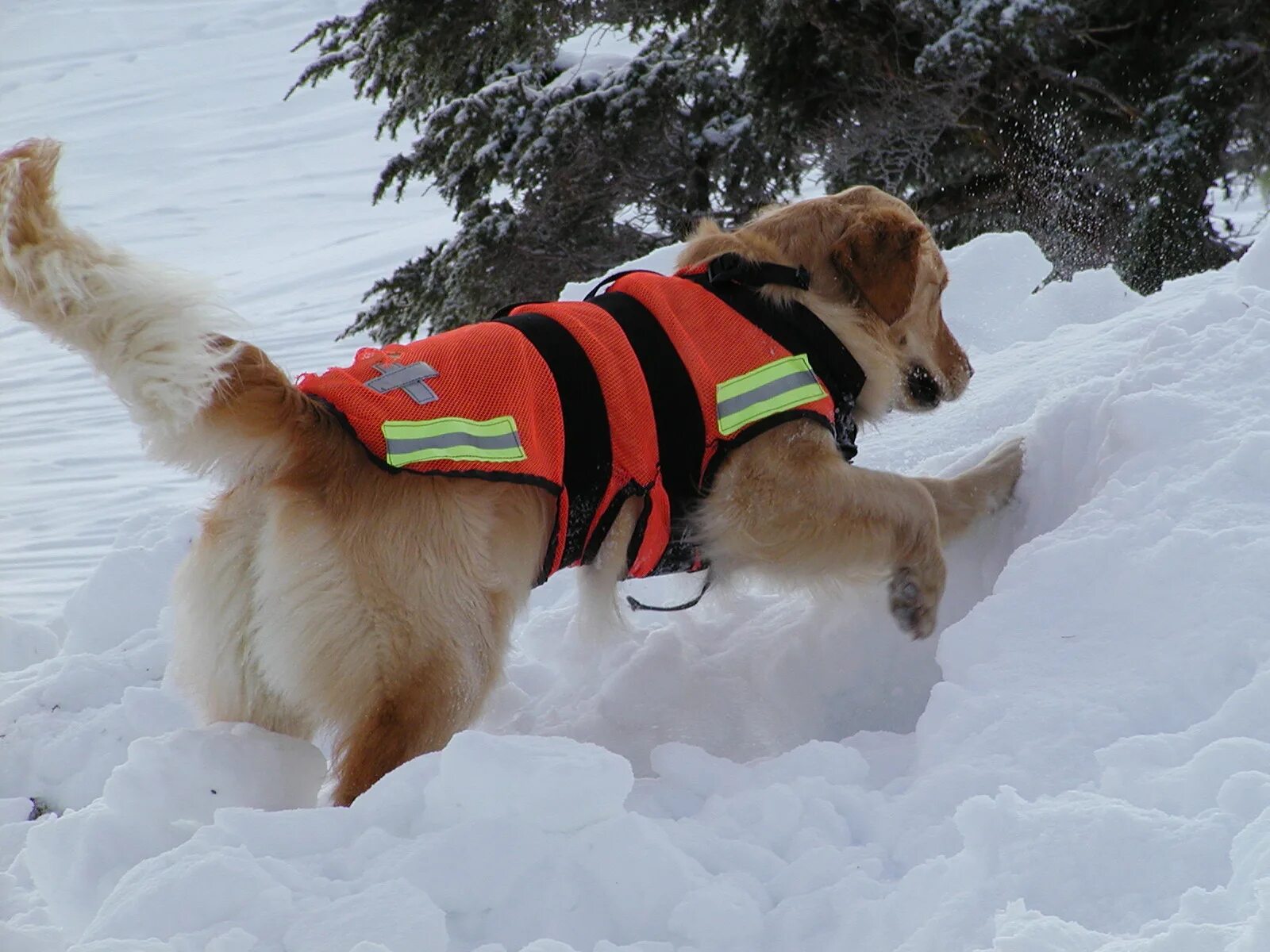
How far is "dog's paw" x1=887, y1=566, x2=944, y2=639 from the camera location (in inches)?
127

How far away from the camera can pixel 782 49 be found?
23.6 feet

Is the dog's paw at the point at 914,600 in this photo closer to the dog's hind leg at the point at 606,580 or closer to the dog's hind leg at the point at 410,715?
the dog's hind leg at the point at 606,580

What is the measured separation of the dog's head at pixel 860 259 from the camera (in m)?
3.40

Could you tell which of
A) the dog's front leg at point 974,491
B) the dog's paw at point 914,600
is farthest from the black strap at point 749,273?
the dog's paw at point 914,600

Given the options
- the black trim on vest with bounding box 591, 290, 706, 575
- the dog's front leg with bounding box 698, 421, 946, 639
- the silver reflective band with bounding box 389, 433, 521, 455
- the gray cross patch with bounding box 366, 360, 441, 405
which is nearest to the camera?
the silver reflective band with bounding box 389, 433, 521, 455

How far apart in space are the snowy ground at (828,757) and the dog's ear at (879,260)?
2.03ft

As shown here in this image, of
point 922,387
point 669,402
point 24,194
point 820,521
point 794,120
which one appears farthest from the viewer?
point 794,120

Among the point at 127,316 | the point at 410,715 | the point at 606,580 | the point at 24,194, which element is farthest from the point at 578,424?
the point at 24,194

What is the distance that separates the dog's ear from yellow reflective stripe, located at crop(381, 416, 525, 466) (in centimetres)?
125

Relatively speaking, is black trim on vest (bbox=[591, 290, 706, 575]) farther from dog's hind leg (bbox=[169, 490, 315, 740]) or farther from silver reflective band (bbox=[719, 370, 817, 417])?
dog's hind leg (bbox=[169, 490, 315, 740])

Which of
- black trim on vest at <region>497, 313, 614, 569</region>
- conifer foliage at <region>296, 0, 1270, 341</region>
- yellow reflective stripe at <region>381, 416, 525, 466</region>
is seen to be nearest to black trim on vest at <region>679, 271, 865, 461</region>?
black trim on vest at <region>497, 313, 614, 569</region>

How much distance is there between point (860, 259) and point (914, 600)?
0.99 metres

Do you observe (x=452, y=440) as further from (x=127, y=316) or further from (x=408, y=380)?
(x=127, y=316)

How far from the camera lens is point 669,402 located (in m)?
2.97
